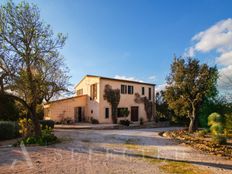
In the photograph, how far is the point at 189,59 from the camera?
17.9m

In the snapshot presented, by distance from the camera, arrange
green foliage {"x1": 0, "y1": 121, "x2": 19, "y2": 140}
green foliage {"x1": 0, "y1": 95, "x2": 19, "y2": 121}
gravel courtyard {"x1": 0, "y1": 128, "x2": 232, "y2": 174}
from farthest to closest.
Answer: green foliage {"x1": 0, "y1": 95, "x2": 19, "y2": 121} → green foliage {"x1": 0, "y1": 121, "x2": 19, "y2": 140} → gravel courtyard {"x1": 0, "y1": 128, "x2": 232, "y2": 174}

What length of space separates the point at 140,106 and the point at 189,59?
1406cm

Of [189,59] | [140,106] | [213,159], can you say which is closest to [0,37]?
[213,159]

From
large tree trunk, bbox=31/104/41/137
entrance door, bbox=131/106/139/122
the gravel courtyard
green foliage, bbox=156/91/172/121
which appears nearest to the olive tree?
large tree trunk, bbox=31/104/41/137

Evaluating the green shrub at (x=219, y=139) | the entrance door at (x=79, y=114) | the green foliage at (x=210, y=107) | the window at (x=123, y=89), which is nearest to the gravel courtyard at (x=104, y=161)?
the green shrub at (x=219, y=139)

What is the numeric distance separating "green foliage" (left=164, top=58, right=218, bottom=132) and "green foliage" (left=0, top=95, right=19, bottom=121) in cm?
1625

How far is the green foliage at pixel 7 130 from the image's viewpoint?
13645 mm

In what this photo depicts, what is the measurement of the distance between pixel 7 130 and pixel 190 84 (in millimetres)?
15301

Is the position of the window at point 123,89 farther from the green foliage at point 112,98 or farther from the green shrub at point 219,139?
the green shrub at point 219,139

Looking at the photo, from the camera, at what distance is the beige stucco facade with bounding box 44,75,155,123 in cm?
2603

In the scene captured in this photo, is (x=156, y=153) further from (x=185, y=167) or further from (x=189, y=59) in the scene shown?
(x=189, y=59)

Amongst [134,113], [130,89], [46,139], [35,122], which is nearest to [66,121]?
[134,113]

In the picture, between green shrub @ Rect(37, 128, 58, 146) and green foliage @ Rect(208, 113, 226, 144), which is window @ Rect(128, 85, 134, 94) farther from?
green shrub @ Rect(37, 128, 58, 146)

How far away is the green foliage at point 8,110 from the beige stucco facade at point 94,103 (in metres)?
4.15
